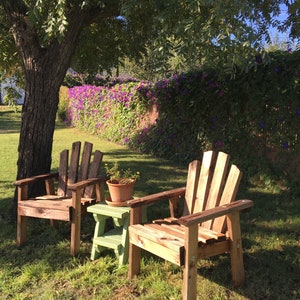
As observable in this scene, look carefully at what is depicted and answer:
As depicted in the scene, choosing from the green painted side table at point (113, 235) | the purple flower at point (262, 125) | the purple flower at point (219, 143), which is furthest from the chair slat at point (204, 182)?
the purple flower at point (219, 143)

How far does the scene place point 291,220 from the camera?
14.4ft

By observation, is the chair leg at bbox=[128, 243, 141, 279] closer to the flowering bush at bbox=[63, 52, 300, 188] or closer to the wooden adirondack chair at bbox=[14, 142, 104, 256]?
the wooden adirondack chair at bbox=[14, 142, 104, 256]

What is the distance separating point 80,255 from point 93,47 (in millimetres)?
4432

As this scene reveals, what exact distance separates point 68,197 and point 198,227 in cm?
202

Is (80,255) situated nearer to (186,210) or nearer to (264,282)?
(186,210)

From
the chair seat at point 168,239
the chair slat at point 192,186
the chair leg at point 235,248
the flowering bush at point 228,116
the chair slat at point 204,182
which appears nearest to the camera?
the chair seat at point 168,239

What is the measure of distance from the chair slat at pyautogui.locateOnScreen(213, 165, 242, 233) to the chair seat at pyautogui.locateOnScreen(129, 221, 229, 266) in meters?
0.08

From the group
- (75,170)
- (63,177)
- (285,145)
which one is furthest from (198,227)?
(285,145)

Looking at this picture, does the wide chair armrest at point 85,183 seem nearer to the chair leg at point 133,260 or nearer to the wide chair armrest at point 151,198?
the wide chair armrest at point 151,198

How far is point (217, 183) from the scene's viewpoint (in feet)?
10.4

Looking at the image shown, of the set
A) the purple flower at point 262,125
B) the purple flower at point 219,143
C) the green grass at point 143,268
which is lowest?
the green grass at point 143,268

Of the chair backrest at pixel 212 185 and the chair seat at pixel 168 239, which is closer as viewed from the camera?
the chair seat at pixel 168 239

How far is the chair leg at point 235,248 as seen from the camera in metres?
2.79

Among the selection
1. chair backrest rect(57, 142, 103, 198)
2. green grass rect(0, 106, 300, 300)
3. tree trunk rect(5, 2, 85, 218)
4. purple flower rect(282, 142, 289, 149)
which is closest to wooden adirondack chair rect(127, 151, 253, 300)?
green grass rect(0, 106, 300, 300)
